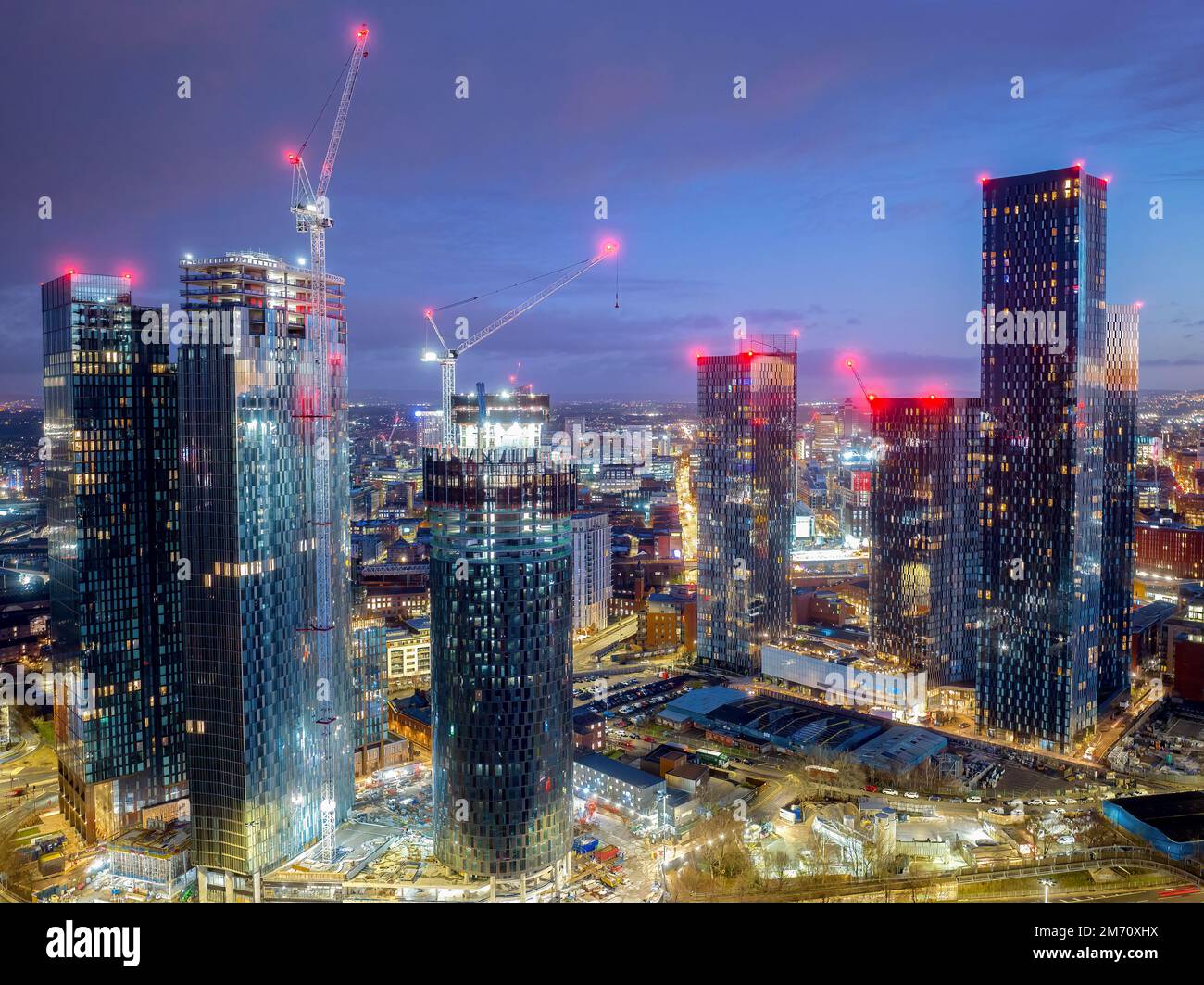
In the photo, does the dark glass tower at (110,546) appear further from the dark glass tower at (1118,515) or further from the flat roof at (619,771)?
the dark glass tower at (1118,515)

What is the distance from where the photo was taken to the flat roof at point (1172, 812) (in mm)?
31703

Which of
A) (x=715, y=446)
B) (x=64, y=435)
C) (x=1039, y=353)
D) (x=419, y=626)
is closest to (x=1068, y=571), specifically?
(x=1039, y=353)

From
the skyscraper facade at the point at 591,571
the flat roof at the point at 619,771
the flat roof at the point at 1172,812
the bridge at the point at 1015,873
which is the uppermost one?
the skyscraper facade at the point at 591,571

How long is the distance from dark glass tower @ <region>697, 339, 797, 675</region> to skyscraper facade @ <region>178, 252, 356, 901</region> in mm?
28367

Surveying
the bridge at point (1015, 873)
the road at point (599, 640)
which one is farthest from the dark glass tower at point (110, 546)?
the road at point (599, 640)

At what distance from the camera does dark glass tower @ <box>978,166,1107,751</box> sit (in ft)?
128

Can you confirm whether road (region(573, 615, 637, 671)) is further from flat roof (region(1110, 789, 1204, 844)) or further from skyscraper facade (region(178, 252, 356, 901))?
flat roof (region(1110, 789, 1204, 844))

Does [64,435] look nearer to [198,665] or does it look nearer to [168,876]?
[198,665]

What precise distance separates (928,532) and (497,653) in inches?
1184

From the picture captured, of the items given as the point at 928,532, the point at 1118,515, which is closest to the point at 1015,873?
the point at 928,532

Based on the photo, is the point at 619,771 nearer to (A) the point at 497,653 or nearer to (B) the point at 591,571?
(A) the point at 497,653

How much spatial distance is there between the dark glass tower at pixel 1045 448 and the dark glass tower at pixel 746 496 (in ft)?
47.1

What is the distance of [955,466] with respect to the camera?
49375mm

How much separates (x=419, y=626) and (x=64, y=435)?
28.2m
